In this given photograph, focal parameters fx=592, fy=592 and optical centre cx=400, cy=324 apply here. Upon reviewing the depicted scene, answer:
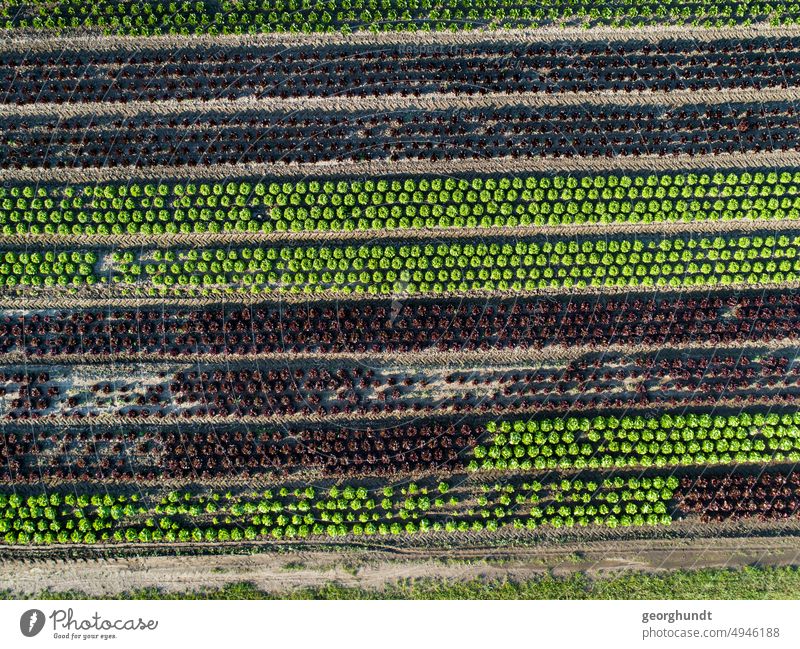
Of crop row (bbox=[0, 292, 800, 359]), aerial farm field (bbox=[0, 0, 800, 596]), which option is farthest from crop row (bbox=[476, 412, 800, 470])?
crop row (bbox=[0, 292, 800, 359])

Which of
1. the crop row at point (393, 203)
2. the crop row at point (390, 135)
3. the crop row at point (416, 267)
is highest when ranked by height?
the crop row at point (390, 135)

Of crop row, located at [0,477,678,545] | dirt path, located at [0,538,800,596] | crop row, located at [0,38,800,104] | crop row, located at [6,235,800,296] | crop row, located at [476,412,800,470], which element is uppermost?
crop row, located at [0,38,800,104]

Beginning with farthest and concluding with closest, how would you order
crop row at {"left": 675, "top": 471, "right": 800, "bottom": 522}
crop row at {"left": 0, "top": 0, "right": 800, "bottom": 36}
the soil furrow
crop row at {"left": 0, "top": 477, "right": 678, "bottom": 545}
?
crop row at {"left": 0, "top": 0, "right": 800, "bottom": 36}, the soil furrow, crop row at {"left": 675, "top": 471, "right": 800, "bottom": 522}, crop row at {"left": 0, "top": 477, "right": 678, "bottom": 545}

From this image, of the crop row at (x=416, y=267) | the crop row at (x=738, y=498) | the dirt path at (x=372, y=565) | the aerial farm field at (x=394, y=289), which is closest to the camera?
the dirt path at (x=372, y=565)

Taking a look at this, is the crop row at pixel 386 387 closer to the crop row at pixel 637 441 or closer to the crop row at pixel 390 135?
the crop row at pixel 637 441

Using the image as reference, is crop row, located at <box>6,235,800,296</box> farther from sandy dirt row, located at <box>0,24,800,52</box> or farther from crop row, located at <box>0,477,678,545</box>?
sandy dirt row, located at <box>0,24,800,52</box>

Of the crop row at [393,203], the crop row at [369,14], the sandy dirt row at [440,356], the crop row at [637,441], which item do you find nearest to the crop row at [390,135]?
the crop row at [393,203]
